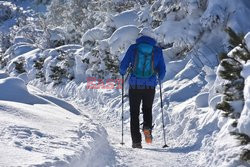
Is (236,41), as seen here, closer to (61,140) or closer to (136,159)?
(136,159)

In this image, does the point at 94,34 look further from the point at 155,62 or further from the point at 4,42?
the point at 4,42

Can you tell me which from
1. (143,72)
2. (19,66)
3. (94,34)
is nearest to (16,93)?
(143,72)

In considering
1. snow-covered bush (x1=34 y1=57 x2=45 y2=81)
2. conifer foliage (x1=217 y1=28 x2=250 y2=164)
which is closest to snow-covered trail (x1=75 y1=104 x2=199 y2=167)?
conifer foliage (x1=217 y1=28 x2=250 y2=164)

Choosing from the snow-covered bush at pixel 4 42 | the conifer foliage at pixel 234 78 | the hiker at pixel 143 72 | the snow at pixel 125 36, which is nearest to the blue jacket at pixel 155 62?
the hiker at pixel 143 72

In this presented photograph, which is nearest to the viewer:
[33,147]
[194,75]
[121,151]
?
[33,147]

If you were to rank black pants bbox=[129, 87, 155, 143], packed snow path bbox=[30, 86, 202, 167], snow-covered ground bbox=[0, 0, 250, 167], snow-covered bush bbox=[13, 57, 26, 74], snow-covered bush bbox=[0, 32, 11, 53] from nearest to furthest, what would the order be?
1. snow-covered ground bbox=[0, 0, 250, 167]
2. packed snow path bbox=[30, 86, 202, 167]
3. black pants bbox=[129, 87, 155, 143]
4. snow-covered bush bbox=[13, 57, 26, 74]
5. snow-covered bush bbox=[0, 32, 11, 53]

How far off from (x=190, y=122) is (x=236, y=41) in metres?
2.64

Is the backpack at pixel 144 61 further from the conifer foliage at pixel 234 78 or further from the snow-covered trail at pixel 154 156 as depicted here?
the conifer foliage at pixel 234 78

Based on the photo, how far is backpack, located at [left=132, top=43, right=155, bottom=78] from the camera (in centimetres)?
709

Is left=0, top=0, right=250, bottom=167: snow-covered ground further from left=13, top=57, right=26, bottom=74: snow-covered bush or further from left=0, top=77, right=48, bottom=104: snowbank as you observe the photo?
left=13, top=57, right=26, bottom=74: snow-covered bush

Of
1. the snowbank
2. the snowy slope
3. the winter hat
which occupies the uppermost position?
the winter hat

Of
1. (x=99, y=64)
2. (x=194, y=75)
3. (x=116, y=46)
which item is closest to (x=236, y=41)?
(x=194, y=75)

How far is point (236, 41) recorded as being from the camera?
231 inches

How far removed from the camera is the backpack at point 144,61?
7.09 meters
